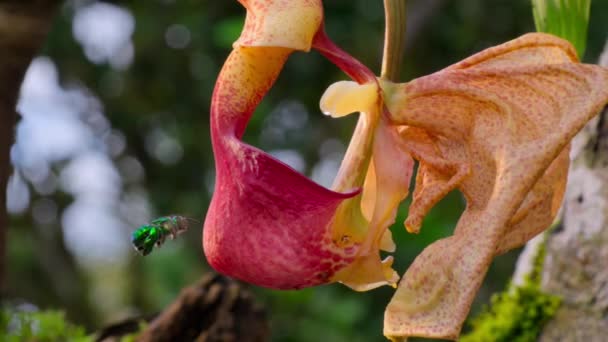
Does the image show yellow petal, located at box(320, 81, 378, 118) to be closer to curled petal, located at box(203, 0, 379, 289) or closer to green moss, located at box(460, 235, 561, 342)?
curled petal, located at box(203, 0, 379, 289)

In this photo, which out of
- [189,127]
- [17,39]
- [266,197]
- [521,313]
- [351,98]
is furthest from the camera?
[189,127]

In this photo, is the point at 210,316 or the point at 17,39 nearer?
the point at 17,39

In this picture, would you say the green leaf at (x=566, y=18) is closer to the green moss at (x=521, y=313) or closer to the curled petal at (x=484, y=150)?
the curled petal at (x=484, y=150)

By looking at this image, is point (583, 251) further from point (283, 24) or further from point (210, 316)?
point (283, 24)

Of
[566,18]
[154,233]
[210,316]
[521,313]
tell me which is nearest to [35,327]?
[210,316]

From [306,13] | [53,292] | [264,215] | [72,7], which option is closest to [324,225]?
[264,215]

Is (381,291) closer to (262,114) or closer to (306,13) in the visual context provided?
(262,114)

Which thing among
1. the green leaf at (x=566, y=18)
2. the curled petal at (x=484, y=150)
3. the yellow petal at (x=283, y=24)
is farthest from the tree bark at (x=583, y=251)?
the yellow petal at (x=283, y=24)
